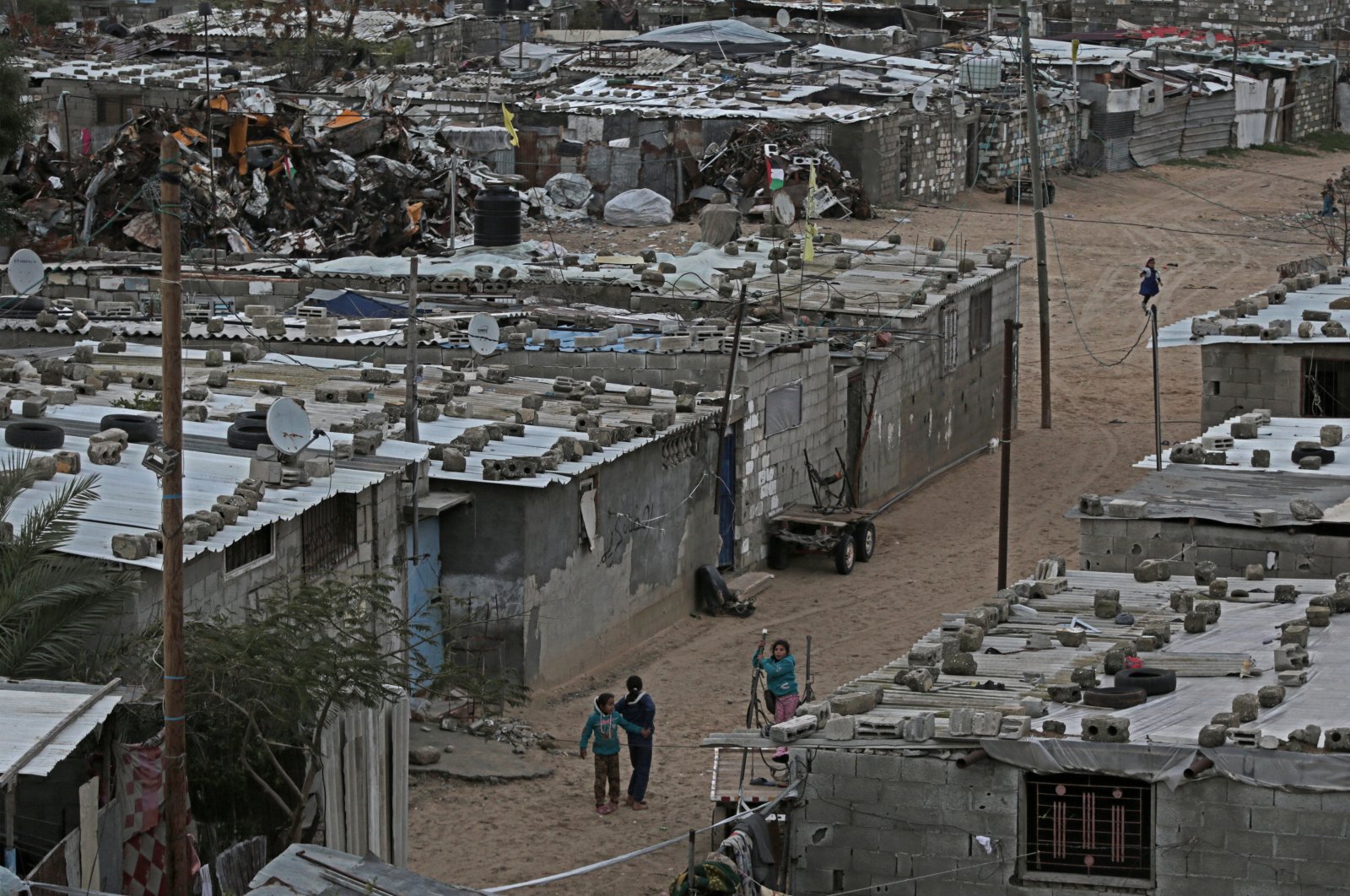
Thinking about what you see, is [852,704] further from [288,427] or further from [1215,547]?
[1215,547]

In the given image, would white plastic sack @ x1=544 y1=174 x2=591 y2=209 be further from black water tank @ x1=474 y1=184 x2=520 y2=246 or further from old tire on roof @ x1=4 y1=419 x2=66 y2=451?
old tire on roof @ x1=4 y1=419 x2=66 y2=451

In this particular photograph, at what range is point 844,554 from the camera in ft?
94.2

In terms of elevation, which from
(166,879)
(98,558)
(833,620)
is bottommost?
(833,620)

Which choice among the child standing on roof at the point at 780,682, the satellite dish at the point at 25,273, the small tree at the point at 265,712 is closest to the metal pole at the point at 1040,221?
the satellite dish at the point at 25,273

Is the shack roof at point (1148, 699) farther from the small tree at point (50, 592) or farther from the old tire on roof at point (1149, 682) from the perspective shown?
the small tree at point (50, 592)

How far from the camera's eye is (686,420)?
2612 cm

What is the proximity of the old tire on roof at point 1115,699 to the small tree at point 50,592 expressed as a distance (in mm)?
7059

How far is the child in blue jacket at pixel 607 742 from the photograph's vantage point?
763 inches

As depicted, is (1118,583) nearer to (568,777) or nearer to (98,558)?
(568,777)

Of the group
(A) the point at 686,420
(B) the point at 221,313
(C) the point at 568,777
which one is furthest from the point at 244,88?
(C) the point at 568,777

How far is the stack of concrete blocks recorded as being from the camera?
59.3m

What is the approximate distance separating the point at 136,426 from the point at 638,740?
553cm

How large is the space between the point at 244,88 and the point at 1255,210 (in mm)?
26115

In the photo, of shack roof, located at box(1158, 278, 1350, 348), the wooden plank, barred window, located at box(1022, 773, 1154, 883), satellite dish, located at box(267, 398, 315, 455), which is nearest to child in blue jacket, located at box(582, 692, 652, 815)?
satellite dish, located at box(267, 398, 315, 455)
